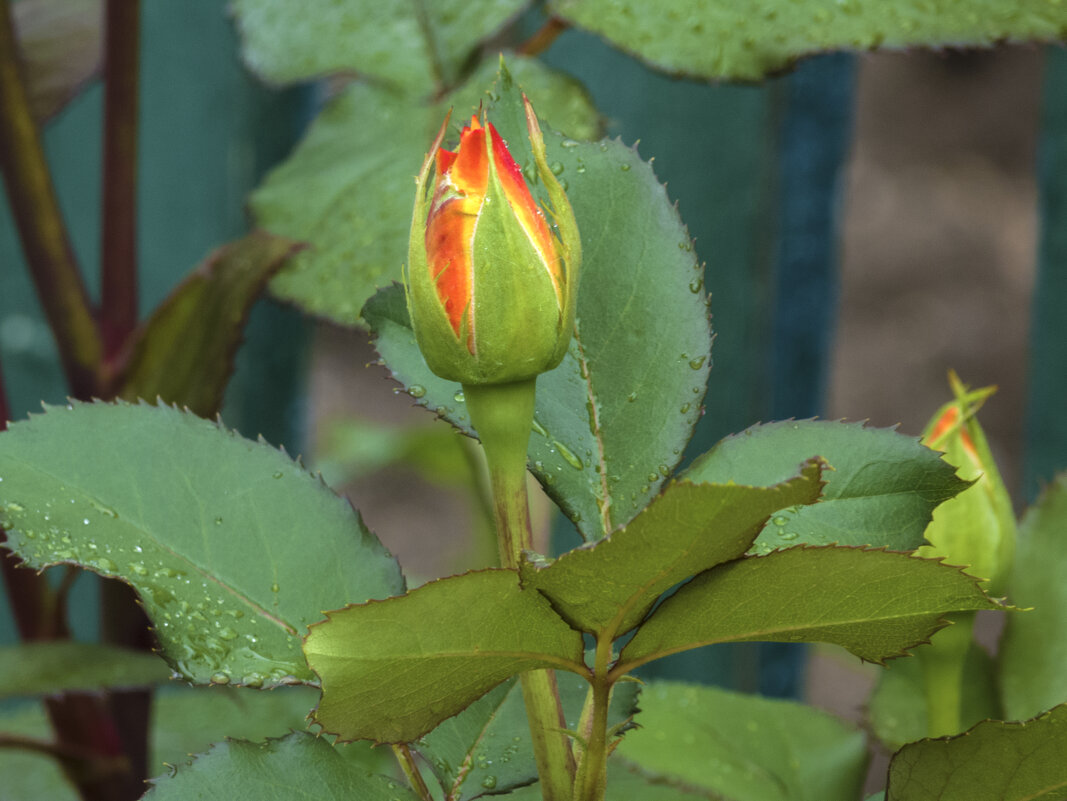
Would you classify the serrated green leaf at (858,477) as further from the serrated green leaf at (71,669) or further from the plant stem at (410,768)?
the serrated green leaf at (71,669)

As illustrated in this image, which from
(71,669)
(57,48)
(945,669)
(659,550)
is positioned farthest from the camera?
(57,48)

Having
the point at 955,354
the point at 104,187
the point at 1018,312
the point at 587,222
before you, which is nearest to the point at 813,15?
the point at 587,222

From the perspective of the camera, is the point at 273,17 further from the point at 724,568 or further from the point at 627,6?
the point at 724,568

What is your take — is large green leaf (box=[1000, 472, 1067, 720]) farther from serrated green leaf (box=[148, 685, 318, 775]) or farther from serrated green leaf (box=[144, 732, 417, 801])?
serrated green leaf (box=[148, 685, 318, 775])

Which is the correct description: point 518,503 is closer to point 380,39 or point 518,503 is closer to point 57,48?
point 380,39

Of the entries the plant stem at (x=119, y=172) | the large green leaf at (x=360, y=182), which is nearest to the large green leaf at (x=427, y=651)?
the large green leaf at (x=360, y=182)

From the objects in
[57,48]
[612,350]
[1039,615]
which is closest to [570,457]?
[612,350]

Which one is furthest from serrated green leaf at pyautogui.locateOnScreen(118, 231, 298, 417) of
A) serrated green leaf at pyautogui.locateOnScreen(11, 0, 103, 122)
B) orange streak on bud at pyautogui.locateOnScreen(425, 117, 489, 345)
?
orange streak on bud at pyautogui.locateOnScreen(425, 117, 489, 345)

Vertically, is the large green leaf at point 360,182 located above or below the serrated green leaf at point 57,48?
below
